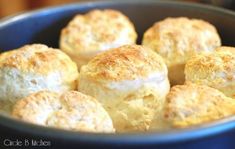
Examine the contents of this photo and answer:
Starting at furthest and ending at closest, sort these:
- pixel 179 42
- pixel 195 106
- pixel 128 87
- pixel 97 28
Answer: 1. pixel 97 28
2. pixel 179 42
3. pixel 128 87
4. pixel 195 106

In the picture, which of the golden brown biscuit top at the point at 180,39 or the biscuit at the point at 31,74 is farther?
the golden brown biscuit top at the point at 180,39

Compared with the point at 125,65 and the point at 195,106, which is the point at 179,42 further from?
the point at 195,106

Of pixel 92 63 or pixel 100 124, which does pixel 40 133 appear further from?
pixel 92 63


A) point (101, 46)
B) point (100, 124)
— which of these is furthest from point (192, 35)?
point (100, 124)

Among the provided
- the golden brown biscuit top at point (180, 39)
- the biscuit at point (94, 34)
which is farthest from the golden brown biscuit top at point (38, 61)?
the golden brown biscuit top at point (180, 39)

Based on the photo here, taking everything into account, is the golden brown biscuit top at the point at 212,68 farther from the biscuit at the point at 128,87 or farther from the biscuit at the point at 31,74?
the biscuit at the point at 31,74

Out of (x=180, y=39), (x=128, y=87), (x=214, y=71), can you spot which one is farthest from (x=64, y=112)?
(x=180, y=39)
